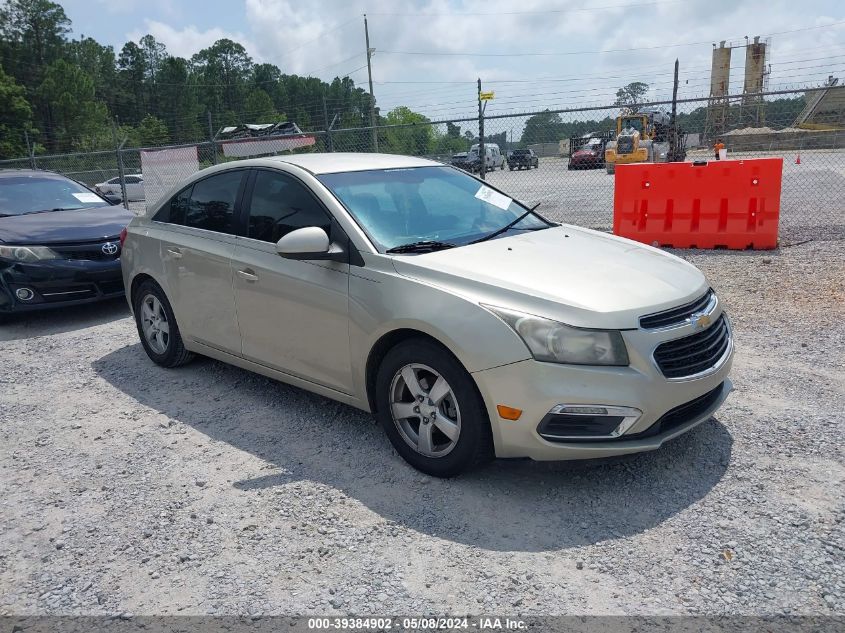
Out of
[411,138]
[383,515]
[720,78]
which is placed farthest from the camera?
[720,78]

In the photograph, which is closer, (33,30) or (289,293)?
(289,293)

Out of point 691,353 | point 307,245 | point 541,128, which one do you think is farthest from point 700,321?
point 541,128

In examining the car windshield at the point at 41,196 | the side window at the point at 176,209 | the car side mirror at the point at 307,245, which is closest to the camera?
the car side mirror at the point at 307,245

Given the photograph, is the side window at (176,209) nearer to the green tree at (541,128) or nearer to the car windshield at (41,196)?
the car windshield at (41,196)

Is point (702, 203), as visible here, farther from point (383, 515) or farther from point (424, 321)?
point (383, 515)

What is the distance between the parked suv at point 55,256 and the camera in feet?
22.5

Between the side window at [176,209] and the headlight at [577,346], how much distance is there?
3.23 meters

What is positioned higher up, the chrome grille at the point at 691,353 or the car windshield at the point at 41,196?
the car windshield at the point at 41,196

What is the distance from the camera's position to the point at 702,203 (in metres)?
8.62

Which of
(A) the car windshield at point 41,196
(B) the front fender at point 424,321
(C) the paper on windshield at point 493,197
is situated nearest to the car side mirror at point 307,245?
(B) the front fender at point 424,321

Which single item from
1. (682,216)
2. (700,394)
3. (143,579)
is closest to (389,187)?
(700,394)

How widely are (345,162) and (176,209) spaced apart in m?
1.59

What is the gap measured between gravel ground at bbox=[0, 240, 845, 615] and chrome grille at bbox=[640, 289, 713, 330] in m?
0.73

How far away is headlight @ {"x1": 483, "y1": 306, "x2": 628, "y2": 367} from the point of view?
3.12m
